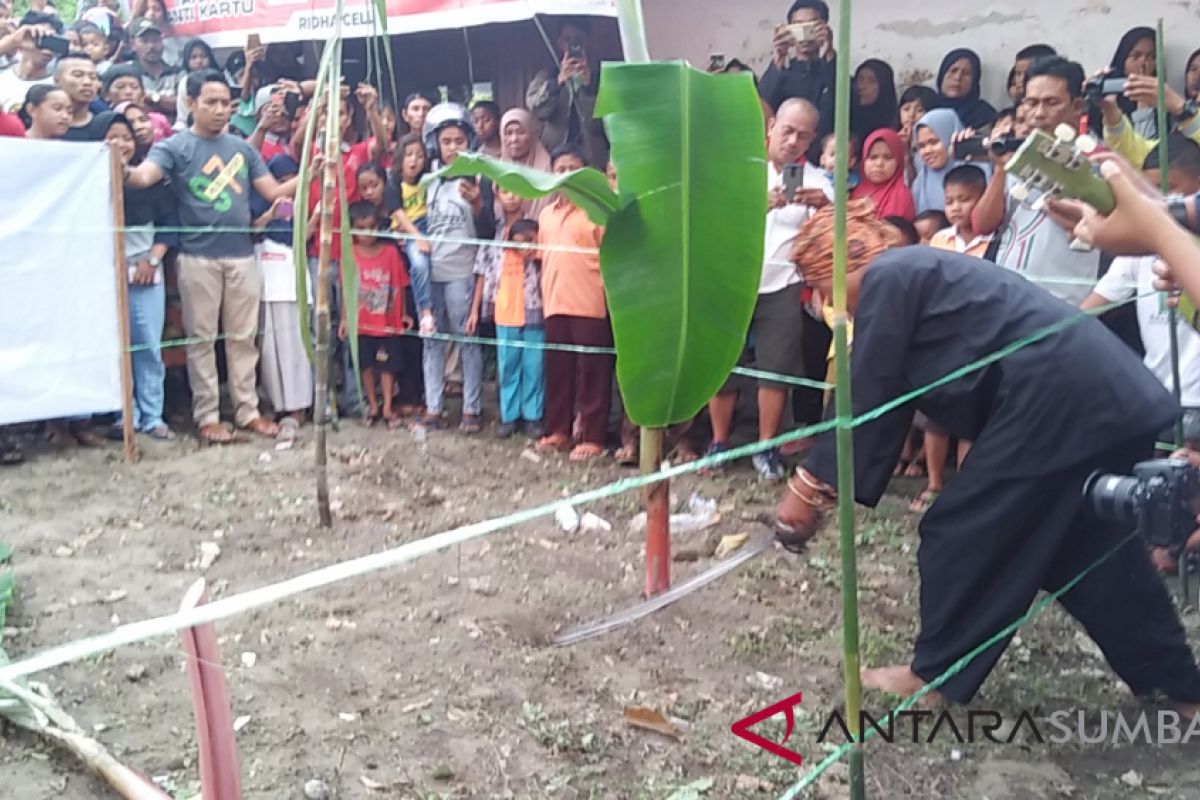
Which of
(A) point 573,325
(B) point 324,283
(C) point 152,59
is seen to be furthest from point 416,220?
(C) point 152,59

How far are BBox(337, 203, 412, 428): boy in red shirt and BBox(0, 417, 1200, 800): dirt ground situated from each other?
4.09 feet

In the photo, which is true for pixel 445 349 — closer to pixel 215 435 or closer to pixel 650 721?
pixel 215 435

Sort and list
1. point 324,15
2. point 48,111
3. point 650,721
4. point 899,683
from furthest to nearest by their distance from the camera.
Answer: point 324,15 < point 48,111 < point 899,683 < point 650,721

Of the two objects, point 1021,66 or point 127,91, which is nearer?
point 1021,66

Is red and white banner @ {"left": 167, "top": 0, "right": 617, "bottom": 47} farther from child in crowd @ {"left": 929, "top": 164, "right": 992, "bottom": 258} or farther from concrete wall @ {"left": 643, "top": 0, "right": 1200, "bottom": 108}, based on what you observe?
child in crowd @ {"left": 929, "top": 164, "right": 992, "bottom": 258}

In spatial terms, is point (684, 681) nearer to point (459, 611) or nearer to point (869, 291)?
point (459, 611)

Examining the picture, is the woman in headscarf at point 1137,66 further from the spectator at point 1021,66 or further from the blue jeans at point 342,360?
the blue jeans at point 342,360

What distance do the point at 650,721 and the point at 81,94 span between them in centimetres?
400

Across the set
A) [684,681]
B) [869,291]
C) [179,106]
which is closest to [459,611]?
[684,681]

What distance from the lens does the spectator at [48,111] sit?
173 inches

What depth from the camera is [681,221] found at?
2.13m

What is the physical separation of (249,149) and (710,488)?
2.74 m

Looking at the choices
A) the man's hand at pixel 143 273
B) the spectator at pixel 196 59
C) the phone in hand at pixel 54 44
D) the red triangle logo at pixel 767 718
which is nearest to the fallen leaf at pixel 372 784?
the red triangle logo at pixel 767 718

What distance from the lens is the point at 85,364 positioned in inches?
168
